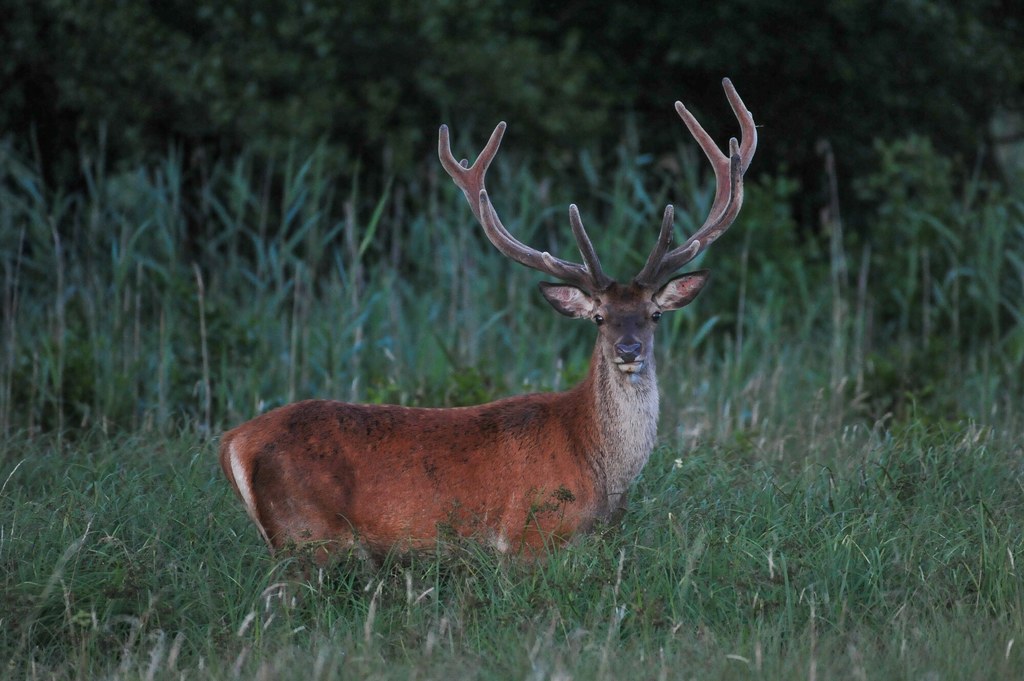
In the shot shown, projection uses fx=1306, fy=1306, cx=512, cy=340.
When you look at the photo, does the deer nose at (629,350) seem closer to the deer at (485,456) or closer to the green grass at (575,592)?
the deer at (485,456)

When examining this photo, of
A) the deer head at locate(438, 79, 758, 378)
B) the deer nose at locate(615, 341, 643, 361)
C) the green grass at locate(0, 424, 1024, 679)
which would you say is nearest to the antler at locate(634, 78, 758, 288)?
the deer head at locate(438, 79, 758, 378)

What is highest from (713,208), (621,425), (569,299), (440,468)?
(713,208)

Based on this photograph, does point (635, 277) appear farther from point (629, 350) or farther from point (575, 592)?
point (575, 592)

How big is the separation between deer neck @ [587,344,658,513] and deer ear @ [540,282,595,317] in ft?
0.82

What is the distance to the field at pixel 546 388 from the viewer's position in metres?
3.74

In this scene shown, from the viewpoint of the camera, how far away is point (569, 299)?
4.87m

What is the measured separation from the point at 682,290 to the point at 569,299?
43 cm

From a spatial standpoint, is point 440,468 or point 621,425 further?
point 621,425

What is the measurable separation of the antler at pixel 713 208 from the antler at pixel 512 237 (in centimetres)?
18

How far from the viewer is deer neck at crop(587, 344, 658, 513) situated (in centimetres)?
459

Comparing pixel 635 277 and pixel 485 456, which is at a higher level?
pixel 635 277

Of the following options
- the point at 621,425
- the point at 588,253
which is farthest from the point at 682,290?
the point at 621,425

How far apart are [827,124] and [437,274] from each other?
14.3ft

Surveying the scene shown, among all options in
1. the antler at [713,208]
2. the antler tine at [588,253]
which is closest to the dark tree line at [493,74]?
the antler at [713,208]
